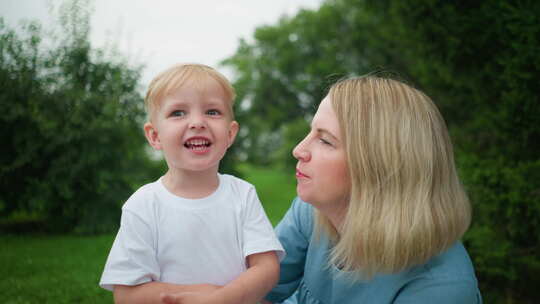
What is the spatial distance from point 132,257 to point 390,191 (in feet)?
3.93

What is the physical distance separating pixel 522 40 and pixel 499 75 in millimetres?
436

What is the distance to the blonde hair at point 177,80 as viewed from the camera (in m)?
2.04

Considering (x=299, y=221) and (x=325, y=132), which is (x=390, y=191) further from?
(x=299, y=221)

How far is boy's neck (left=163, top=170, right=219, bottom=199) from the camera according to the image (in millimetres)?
2090

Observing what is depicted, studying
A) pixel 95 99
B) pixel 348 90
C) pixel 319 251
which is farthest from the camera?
pixel 95 99

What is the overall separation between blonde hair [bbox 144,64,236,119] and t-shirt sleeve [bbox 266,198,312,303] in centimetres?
93

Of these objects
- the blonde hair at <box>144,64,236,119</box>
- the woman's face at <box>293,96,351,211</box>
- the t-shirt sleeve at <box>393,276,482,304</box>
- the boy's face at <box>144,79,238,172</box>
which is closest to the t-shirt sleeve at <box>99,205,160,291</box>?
the boy's face at <box>144,79,238,172</box>

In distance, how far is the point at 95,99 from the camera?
7.43 m

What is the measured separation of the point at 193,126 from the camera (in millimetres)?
1999

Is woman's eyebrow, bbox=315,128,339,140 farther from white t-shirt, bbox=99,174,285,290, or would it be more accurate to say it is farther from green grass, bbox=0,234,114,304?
green grass, bbox=0,234,114,304

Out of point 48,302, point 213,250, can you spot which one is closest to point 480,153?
point 213,250

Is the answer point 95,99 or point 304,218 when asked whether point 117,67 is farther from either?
point 304,218

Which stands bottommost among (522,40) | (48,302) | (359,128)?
(48,302)

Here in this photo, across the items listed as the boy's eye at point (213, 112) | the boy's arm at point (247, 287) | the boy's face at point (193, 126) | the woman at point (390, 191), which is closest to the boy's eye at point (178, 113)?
the boy's face at point (193, 126)
